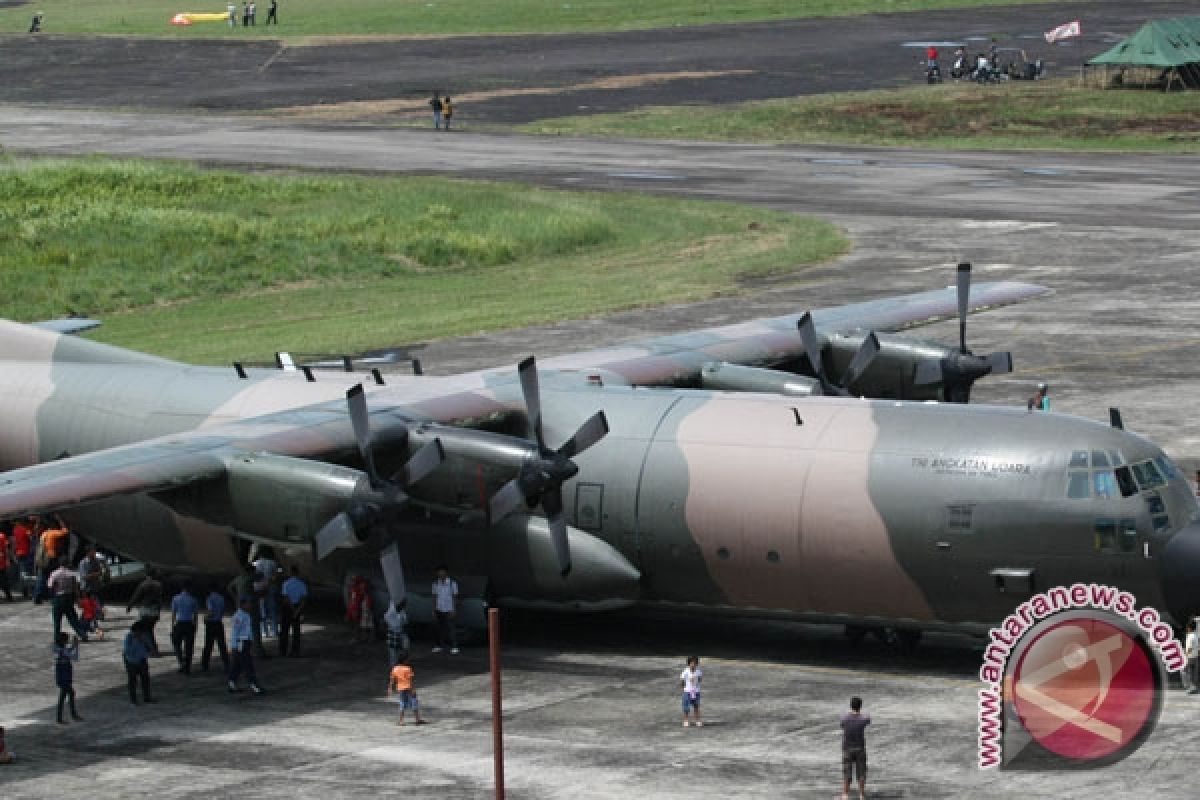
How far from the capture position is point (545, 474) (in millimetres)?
30688

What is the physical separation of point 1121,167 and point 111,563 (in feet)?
192

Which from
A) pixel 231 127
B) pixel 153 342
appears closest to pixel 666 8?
pixel 231 127

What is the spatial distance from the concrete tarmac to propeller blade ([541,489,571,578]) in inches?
63.6

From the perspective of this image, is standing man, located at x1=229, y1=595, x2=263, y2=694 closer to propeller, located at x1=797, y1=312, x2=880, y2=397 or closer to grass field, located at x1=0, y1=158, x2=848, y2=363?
propeller, located at x1=797, y1=312, x2=880, y2=397

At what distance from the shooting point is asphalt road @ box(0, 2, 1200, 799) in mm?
26281

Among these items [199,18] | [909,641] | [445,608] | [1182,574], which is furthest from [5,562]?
[199,18]

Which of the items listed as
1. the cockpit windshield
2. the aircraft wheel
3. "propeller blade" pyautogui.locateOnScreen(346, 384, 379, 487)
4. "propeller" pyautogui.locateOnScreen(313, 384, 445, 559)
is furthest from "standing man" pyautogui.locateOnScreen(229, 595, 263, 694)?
the cockpit windshield

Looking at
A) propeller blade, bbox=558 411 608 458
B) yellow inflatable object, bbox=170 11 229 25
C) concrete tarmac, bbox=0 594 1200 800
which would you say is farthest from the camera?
yellow inflatable object, bbox=170 11 229 25

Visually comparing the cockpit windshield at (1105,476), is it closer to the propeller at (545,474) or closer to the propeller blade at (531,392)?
the propeller at (545,474)

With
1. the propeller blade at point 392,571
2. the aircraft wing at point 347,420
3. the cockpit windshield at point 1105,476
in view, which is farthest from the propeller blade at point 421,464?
the cockpit windshield at point 1105,476

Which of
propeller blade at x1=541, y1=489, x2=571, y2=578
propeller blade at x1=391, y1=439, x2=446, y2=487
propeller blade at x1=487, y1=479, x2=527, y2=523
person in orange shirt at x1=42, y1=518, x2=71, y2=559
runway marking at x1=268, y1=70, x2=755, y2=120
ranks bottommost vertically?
person in orange shirt at x1=42, y1=518, x2=71, y2=559

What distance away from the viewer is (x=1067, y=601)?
29562 millimetres

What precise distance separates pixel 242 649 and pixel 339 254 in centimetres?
4273

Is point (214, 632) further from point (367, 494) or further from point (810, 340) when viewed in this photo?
point (810, 340)
